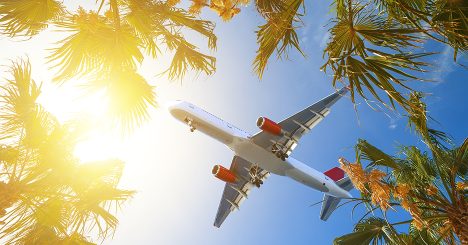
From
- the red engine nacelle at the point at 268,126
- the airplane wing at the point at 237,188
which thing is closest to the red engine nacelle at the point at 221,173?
the airplane wing at the point at 237,188

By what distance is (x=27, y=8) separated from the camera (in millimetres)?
3953

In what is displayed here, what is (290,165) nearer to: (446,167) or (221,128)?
(221,128)

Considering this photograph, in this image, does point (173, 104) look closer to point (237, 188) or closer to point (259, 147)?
point (259, 147)

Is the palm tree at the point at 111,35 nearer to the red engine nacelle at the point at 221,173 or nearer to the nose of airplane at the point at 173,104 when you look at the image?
the nose of airplane at the point at 173,104

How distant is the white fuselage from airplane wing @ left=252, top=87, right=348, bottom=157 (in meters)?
0.54

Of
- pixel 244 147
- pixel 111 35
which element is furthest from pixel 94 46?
pixel 244 147

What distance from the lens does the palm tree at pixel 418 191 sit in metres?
5.36

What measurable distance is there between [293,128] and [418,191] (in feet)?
50.3

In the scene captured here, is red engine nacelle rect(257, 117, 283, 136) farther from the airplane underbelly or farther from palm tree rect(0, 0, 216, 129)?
palm tree rect(0, 0, 216, 129)

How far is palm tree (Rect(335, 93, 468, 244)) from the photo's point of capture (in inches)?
211

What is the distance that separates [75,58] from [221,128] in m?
17.0

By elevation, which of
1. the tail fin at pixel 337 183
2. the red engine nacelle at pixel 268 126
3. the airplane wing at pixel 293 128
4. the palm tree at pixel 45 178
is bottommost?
the palm tree at pixel 45 178

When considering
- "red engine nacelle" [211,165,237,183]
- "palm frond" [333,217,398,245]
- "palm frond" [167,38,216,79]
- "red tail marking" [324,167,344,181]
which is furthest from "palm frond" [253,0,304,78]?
"red tail marking" [324,167,344,181]

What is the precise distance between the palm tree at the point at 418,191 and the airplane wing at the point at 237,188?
17.3m
